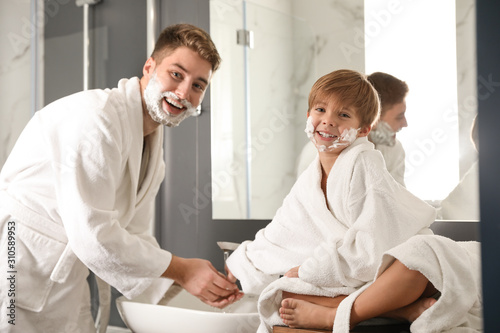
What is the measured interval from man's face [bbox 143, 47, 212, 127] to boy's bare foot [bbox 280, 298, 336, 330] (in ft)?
2.41

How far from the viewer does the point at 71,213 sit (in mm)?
1361

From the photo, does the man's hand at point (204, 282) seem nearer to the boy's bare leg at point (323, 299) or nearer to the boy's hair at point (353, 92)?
the boy's bare leg at point (323, 299)

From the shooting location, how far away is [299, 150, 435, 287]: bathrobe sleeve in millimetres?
1118

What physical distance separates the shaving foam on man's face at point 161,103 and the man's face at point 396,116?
60 centimetres

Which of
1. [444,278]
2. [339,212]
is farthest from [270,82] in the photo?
[444,278]

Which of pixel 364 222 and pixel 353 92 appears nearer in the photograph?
pixel 364 222

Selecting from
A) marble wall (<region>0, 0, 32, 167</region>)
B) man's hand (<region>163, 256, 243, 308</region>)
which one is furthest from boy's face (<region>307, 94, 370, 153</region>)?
marble wall (<region>0, 0, 32, 167</region>)

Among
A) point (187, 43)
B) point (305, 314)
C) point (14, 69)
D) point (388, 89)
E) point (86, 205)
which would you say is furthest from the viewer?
point (14, 69)

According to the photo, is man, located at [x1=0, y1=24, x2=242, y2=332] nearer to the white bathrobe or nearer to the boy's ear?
the white bathrobe

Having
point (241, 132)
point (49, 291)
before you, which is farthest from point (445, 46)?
point (49, 291)

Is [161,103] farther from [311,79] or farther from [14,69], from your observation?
[14,69]

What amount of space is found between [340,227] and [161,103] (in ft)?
2.27

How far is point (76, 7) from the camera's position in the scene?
6.88 feet

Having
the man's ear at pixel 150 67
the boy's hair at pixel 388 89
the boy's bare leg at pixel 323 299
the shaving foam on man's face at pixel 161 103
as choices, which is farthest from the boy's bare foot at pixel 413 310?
the man's ear at pixel 150 67
